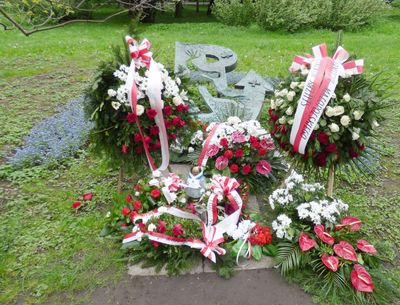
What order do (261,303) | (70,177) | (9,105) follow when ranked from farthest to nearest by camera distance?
(9,105), (70,177), (261,303)

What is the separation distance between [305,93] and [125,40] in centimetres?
153

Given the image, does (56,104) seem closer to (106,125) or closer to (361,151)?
(106,125)

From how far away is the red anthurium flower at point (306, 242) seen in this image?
2676mm

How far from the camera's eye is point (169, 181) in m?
3.12

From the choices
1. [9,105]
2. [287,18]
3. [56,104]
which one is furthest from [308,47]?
[9,105]

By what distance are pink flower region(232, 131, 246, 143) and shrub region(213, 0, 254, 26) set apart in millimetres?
11059

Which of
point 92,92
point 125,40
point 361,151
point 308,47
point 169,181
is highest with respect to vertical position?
point 125,40

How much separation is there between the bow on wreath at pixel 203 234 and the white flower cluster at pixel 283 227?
0.31 metres

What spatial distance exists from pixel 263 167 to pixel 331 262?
3.82 ft

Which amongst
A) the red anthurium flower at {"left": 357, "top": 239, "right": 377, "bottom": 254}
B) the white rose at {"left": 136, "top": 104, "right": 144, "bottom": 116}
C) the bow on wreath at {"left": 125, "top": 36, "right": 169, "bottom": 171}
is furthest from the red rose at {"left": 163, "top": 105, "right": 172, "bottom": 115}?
the red anthurium flower at {"left": 357, "top": 239, "right": 377, "bottom": 254}

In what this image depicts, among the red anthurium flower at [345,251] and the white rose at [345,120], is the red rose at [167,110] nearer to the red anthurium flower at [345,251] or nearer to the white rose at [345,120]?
the white rose at [345,120]

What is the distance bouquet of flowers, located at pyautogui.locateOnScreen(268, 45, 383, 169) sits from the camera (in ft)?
9.25

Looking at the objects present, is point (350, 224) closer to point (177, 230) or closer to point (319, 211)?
point (319, 211)

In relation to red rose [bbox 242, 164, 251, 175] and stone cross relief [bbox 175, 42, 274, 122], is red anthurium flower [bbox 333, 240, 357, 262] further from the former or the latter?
stone cross relief [bbox 175, 42, 274, 122]
